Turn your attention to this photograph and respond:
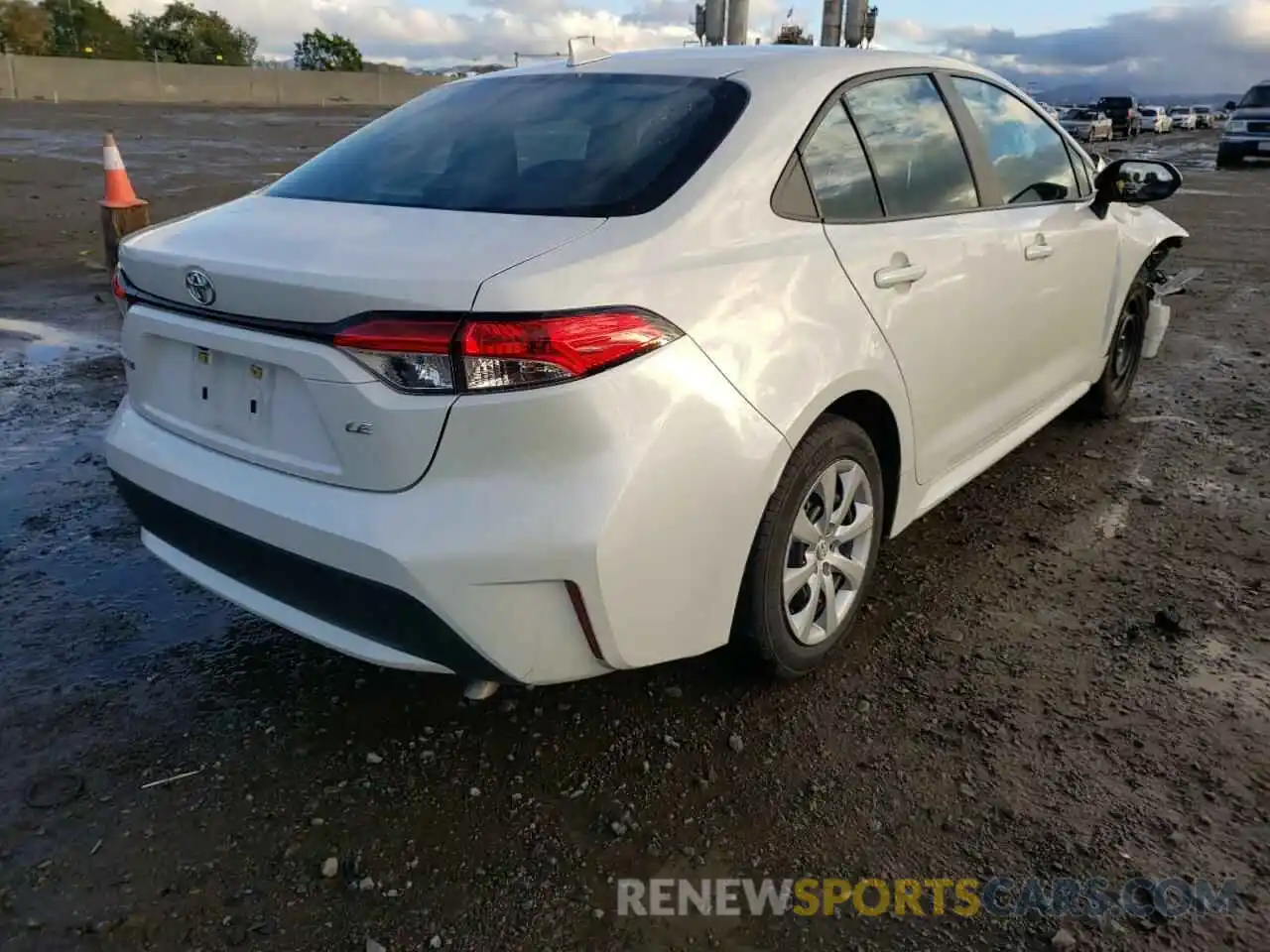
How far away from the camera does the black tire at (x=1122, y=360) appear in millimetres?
4910

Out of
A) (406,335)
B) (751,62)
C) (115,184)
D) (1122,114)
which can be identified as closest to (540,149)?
(751,62)

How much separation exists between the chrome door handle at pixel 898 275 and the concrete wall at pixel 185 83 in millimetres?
41675

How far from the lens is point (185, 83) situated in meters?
47.7

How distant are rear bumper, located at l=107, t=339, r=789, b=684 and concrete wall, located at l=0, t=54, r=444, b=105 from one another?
42179 millimetres

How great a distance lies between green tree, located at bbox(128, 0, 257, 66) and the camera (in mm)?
75688

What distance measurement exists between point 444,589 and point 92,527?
92.1 inches

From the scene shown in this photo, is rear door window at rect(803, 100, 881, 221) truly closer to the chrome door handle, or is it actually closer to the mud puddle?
the chrome door handle

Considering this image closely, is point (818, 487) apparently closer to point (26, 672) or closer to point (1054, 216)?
point (1054, 216)

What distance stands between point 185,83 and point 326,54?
1696 inches

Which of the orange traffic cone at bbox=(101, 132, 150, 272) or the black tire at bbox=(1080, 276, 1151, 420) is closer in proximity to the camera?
the black tire at bbox=(1080, 276, 1151, 420)

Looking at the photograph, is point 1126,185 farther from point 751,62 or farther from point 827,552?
point 827,552

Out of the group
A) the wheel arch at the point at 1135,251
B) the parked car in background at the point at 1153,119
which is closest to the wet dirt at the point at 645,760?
the wheel arch at the point at 1135,251

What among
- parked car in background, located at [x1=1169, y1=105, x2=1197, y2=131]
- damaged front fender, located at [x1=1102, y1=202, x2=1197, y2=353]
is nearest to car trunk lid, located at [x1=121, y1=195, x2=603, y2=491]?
damaged front fender, located at [x1=1102, y1=202, x2=1197, y2=353]

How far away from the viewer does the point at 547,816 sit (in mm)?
2385
